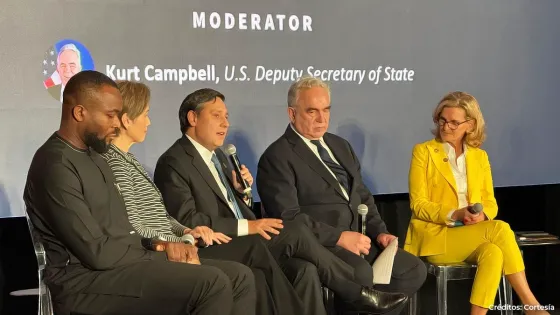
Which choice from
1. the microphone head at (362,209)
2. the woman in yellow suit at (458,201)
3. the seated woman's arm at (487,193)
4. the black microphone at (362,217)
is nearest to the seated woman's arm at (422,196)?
the woman in yellow suit at (458,201)

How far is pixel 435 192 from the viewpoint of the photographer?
15.6 ft

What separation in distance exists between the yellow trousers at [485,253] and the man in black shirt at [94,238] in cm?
170

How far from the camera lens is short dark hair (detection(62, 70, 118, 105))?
3.21m

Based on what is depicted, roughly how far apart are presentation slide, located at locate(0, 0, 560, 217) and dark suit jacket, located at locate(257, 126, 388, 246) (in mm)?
653

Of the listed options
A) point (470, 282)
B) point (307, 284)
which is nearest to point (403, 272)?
point (307, 284)

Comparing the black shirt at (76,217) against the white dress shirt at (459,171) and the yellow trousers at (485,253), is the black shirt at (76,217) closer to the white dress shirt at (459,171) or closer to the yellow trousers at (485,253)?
the yellow trousers at (485,253)

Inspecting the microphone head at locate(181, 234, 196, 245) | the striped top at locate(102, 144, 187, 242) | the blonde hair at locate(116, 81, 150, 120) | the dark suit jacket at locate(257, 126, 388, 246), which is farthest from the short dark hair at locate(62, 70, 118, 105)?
the dark suit jacket at locate(257, 126, 388, 246)

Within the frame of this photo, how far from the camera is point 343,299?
13.1ft

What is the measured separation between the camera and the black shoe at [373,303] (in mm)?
3973

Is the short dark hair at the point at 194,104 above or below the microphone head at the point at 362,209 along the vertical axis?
above

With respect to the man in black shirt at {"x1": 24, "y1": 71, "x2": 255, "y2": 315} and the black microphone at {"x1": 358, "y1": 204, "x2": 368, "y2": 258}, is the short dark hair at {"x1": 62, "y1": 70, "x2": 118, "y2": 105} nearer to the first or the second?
the man in black shirt at {"x1": 24, "y1": 71, "x2": 255, "y2": 315}

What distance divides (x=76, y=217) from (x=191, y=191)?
0.97 meters

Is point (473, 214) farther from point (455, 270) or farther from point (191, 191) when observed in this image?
point (191, 191)

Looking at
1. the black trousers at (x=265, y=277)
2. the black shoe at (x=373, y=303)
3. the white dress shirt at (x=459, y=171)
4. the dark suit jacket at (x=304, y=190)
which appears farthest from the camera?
the white dress shirt at (x=459, y=171)
